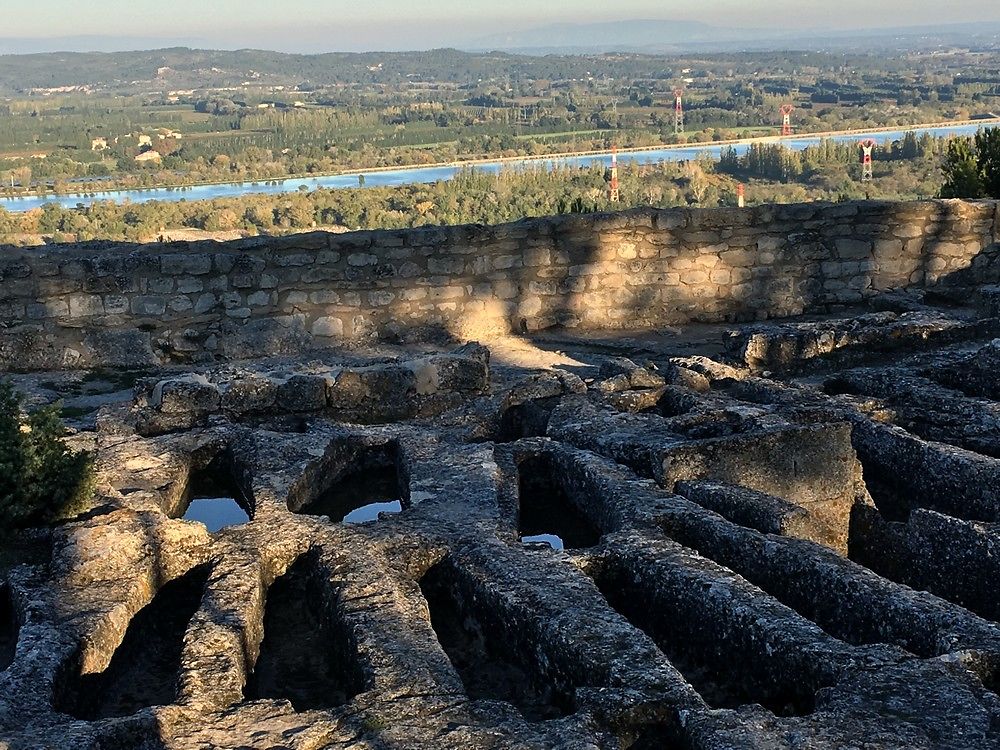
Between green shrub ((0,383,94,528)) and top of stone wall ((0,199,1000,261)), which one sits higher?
top of stone wall ((0,199,1000,261))

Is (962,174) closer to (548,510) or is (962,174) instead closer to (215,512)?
(548,510)

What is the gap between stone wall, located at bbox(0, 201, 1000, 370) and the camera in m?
11.0

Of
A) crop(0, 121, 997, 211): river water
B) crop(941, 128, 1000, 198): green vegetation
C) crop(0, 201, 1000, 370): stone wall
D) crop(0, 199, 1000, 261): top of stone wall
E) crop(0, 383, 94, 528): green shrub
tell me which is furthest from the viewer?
crop(0, 121, 997, 211): river water

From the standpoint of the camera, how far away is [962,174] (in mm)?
16672

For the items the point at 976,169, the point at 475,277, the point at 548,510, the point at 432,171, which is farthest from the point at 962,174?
the point at 432,171

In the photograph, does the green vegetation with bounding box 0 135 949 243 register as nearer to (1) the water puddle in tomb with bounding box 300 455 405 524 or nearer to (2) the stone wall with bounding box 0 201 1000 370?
(2) the stone wall with bounding box 0 201 1000 370

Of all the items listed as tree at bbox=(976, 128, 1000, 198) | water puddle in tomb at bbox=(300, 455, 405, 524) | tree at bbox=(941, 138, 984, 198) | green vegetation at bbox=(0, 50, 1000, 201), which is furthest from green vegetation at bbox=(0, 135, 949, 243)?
green vegetation at bbox=(0, 50, 1000, 201)

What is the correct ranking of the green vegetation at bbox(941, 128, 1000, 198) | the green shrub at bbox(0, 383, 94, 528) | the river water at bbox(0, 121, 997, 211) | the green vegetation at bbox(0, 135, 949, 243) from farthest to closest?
the river water at bbox(0, 121, 997, 211) < the green vegetation at bbox(0, 135, 949, 243) < the green vegetation at bbox(941, 128, 1000, 198) < the green shrub at bbox(0, 383, 94, 528)

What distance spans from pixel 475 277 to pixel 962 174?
8791 mm

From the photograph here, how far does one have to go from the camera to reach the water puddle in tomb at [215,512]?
24.1 feet

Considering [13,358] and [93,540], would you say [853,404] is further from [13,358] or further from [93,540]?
[13,358]

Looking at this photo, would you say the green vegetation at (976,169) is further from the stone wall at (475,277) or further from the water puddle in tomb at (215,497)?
the water puddle in tomb at (215,497)

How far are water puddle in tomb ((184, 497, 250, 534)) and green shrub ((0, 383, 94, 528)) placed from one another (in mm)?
823

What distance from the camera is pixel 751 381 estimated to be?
→ 9.13m
